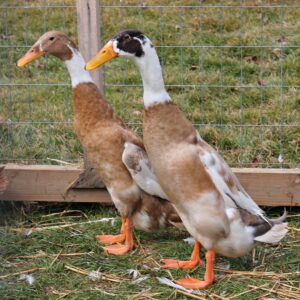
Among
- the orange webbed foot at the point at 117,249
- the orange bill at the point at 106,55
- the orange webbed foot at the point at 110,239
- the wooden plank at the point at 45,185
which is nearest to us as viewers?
the orange bill at the point at 106,55

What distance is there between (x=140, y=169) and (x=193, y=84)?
2464 millimetres

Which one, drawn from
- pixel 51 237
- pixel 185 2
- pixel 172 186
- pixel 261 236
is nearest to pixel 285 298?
pixel 261 236

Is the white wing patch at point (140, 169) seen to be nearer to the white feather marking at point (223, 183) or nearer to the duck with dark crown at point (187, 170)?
the duck with dark crown at point (187, 170)

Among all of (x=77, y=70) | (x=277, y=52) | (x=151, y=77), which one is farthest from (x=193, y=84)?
(x=151, y=77)

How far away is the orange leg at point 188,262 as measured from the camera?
14.1 feet

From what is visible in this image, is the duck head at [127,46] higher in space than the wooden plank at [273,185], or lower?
higher

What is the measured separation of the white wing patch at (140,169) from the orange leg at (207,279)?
52 centimetres

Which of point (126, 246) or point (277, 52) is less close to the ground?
point (277, 52)

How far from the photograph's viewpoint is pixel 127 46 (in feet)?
13.2

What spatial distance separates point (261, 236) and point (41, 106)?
123 inches

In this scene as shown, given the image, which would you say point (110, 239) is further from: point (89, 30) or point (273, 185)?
point (89, 30)

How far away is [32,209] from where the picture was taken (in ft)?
17.1

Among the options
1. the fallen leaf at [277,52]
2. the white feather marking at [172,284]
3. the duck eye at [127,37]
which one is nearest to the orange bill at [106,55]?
the duck eye at [127,37]

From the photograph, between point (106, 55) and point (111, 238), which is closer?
point (106, 55)
